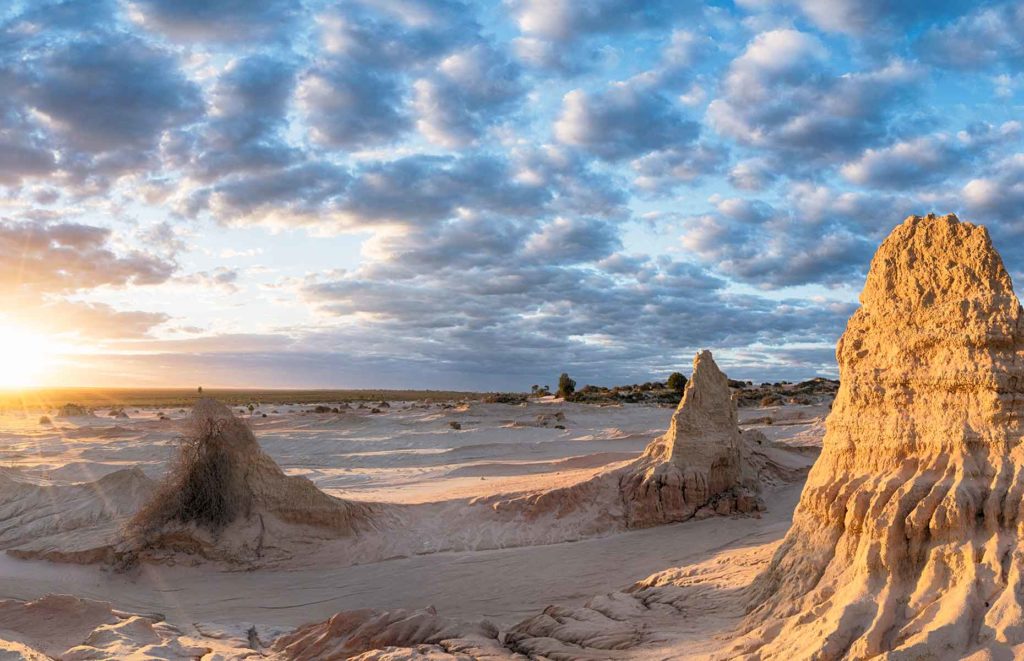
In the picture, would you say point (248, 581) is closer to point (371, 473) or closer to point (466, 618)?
point (466, 618)

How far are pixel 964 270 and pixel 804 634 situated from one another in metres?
3.79

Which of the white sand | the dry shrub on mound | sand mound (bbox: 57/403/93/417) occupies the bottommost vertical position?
the white sand

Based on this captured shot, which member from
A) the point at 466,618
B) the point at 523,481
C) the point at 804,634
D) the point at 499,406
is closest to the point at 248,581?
the point at 466,618

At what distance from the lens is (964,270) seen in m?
7.31

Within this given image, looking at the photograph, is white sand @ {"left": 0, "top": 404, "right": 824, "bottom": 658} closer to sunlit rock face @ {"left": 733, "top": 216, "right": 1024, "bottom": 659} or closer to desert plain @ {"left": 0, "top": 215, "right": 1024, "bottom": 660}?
desert plain @ {"left": 0, "top": 215, "right": 1024, "bottom": 660}

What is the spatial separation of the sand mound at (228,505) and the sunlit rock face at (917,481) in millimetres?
9749

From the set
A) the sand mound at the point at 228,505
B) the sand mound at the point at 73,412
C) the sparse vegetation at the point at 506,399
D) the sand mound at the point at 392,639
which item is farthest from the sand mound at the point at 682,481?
the sand mound at the point at 73,412

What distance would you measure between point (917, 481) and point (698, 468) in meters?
8.91

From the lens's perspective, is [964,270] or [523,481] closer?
[964,270]

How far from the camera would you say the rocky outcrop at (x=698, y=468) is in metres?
15.2

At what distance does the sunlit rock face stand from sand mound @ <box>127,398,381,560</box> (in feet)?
32.0

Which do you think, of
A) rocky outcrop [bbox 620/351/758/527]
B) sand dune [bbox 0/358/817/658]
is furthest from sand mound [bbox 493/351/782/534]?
sand dune [bbox 0/358/817/658]

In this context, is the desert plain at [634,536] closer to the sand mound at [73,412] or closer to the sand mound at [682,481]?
the sand mound at [682,481]

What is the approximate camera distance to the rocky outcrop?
50.0 feet
